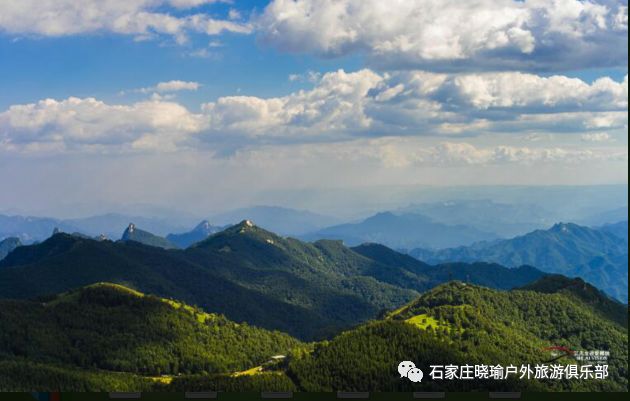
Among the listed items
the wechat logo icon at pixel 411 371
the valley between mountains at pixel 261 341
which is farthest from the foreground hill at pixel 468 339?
the wechat logo icon at pixel 411 371

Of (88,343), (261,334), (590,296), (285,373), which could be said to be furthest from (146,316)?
(590,296)

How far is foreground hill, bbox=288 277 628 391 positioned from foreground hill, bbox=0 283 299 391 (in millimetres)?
37071

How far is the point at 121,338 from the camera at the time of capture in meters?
146

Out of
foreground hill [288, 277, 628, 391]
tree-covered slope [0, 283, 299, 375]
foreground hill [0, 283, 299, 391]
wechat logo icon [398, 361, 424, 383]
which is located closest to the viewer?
wechat logo icon [398, 361, 424, 383]

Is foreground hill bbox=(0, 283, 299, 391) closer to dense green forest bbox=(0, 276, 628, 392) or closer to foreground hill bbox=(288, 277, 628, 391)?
dense green forest bbox=(0, 276, 628, 392)

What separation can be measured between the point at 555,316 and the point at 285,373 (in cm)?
8692

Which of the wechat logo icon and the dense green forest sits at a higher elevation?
the wechat logo icon

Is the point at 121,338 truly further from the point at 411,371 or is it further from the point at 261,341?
the point at 411,371

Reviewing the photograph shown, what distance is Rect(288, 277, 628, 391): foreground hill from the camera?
9088 cm

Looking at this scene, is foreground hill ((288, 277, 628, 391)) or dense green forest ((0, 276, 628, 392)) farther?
dense green forest ((0, 276, 628, 392))

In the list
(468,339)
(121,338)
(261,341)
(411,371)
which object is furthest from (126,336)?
(411,371)

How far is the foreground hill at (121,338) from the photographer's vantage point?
135125 millimetres

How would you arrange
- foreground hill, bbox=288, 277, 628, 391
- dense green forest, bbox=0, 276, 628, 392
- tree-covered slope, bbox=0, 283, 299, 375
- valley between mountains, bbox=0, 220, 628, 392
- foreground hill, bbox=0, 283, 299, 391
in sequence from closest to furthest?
foreground hill, bbox=288, 277, 628, 391 < dense green forest, bbox=0, 276, 628, 392 < valley between mountains, bbox=0, 220, 628, 392 < foreground hill, bbox=0, 283, 299, 391 < tree-covered slope, bbox=0, 283, 299, 375

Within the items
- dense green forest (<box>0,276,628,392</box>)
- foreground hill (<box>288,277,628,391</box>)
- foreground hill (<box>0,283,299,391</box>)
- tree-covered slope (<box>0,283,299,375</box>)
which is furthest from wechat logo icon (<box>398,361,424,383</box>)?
tree-covered slope (<box>0,283,299,375</box>)
